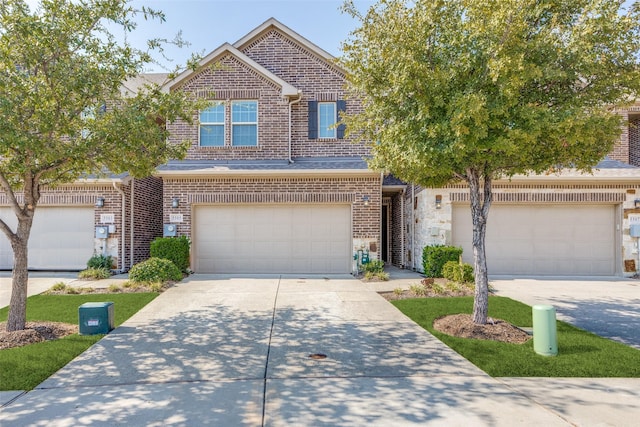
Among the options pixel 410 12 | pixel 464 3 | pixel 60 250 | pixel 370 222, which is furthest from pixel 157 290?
pixel 464 3

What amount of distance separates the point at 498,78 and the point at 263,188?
827 centimetres

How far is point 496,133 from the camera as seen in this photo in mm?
5820

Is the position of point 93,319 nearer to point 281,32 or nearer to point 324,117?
point 324,117

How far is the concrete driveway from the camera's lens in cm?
670

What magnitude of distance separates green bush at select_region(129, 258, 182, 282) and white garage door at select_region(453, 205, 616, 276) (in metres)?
9.72

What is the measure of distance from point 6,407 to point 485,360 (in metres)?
5.42

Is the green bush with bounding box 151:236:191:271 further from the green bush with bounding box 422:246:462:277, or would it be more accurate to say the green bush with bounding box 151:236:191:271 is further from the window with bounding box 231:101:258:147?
the green bush with bounding box 422:246:462:277

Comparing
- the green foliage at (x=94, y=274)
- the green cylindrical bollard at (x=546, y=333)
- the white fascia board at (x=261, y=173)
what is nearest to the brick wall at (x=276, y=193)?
the white fascia board at (x=261, y=173)

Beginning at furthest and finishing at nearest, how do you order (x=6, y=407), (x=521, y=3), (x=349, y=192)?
(x=349, y=192), (x=521, y=3), (x=6, y=407)

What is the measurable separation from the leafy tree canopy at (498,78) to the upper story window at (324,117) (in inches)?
277

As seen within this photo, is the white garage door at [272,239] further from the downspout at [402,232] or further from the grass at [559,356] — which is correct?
the grass at [559,356]

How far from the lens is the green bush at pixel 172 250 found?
11.4 m

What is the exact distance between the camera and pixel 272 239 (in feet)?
41.3

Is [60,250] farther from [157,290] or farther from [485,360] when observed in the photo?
[485,360]
